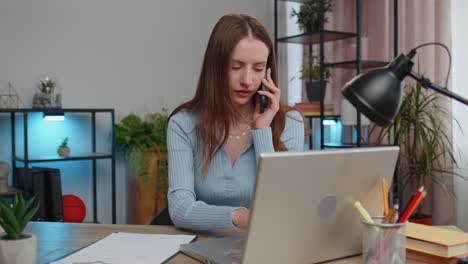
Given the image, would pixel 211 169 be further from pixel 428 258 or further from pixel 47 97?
pixel 47 97

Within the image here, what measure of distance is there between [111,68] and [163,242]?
246 cm

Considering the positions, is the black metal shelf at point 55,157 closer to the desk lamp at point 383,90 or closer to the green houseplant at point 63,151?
the green houseplant at point 63,151

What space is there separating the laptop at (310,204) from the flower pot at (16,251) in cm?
33

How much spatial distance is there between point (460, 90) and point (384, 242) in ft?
7.85

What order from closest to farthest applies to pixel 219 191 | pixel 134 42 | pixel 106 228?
pixel 106 228 < pixel 219 191 < pixel 134 42

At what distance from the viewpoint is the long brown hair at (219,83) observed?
1.53 m

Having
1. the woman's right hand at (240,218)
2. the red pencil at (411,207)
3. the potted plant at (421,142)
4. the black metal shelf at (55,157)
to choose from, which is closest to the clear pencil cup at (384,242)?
the red pencil at (411,207)

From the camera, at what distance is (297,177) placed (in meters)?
0.82

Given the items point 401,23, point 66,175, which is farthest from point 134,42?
point 401,23

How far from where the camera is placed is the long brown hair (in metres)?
1.53

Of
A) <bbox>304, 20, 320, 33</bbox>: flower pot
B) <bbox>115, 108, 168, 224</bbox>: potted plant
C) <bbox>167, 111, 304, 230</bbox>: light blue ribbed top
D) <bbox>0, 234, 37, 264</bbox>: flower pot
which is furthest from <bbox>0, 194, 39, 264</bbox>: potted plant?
<bbox>304, 20, 320, 33</bbox>: flower pot

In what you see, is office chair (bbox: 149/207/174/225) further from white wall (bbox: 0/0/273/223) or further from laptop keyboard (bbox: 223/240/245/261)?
white wall (bbox: 0/0/273/223)

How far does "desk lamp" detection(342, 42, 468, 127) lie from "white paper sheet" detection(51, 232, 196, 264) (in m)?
0.51

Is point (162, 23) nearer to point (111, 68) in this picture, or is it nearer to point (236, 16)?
point (111, 68)
